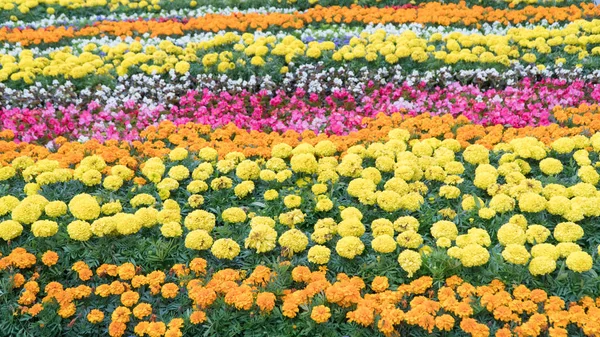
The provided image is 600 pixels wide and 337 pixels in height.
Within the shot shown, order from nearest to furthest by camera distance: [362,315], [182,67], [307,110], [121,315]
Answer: [362,315], [121,315], [307,110], [182,67]

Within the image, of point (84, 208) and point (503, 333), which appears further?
point (84, 208)

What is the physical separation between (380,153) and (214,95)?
3.56 meters

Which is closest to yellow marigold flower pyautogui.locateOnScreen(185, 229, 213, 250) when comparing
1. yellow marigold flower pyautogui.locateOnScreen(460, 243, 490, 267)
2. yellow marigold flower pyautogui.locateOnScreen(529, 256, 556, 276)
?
yellow marigold flower pyautogui.locateOnScreen(460, 243, 490, 267)

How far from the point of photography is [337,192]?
5555 millimetres

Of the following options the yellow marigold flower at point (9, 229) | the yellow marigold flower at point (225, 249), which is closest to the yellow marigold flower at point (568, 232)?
the yellow marigold flower at point (225, 249)

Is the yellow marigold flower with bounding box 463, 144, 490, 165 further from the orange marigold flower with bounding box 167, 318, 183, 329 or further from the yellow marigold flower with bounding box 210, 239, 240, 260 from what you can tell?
the orange marigold flower with bounding box 167, 318, 183, 329

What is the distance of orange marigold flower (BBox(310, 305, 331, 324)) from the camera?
3.94 meters

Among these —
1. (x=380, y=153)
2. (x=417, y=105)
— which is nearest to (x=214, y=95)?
Answer: (x=417, y=105)

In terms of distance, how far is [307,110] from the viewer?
26.7 feet

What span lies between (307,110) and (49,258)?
4.38m

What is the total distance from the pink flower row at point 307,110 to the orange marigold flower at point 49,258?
255 centimetres

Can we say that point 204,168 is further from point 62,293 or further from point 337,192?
point 62,293

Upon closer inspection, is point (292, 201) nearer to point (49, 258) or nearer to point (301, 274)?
point (301, 274)

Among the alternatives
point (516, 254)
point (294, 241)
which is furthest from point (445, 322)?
point (294, 241)
